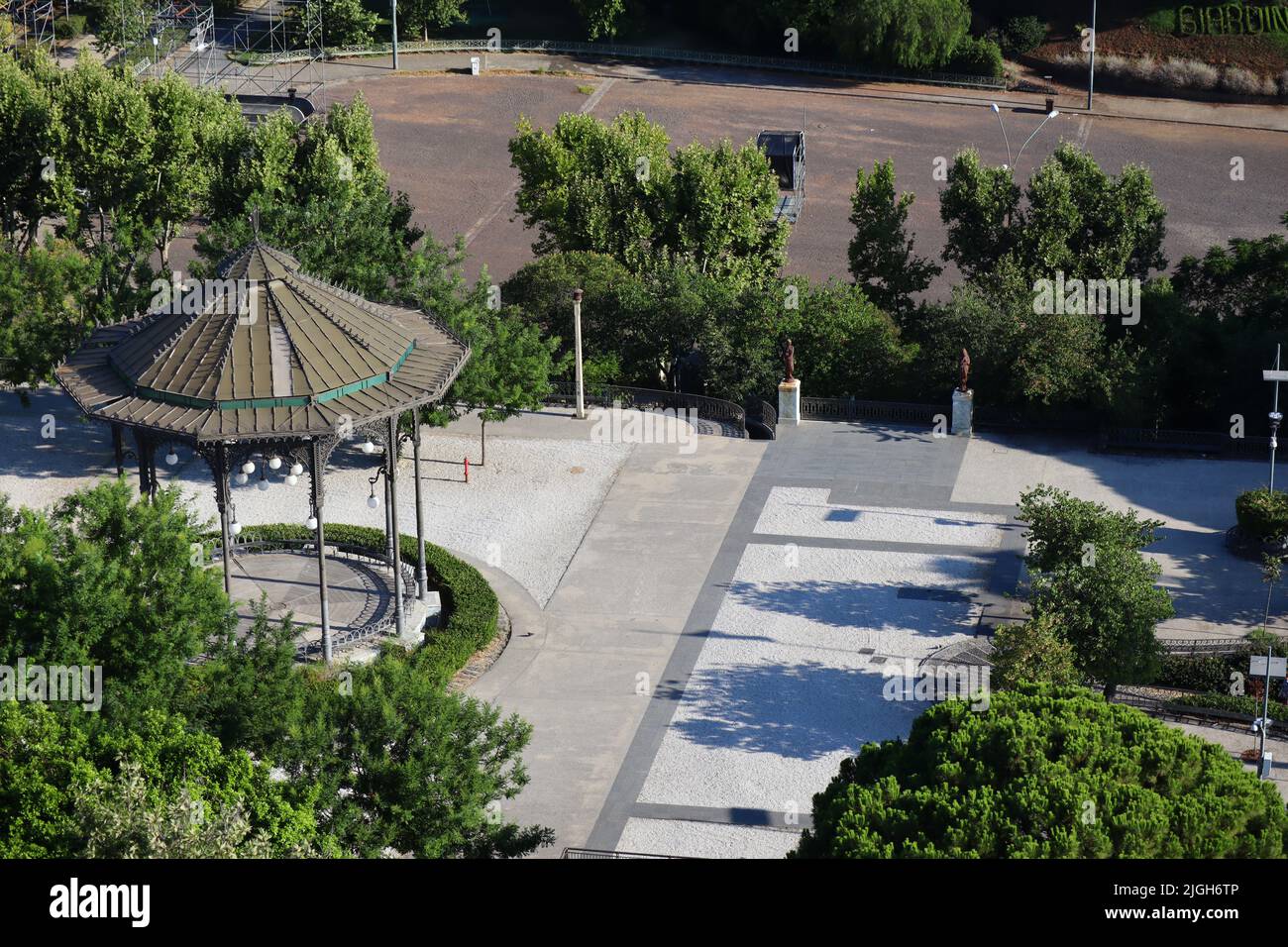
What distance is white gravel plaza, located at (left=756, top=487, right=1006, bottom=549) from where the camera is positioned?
179 ft

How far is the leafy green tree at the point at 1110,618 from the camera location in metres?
45.1

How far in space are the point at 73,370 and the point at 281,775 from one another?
12.2 metres

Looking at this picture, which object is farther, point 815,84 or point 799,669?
point 815,84

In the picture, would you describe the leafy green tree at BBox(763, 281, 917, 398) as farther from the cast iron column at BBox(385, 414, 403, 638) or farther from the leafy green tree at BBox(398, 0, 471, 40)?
the leafy green tree at BBox(398, 0, 471, 40)

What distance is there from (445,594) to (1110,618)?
1757 centimetres

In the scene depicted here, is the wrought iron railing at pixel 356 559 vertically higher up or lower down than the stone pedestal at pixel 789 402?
lower down

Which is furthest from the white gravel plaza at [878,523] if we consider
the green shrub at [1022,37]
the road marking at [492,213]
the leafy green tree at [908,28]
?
the green shrub at [1022,37]

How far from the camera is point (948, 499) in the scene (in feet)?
187

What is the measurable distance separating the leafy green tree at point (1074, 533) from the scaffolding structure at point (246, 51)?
52.6 meters

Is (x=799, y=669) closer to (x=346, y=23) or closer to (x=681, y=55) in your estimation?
(x=681, y=55)

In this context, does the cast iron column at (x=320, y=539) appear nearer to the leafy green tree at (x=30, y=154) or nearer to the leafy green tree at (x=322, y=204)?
the leafy green tree at (x=322, y=204)

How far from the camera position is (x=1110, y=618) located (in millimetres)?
45031

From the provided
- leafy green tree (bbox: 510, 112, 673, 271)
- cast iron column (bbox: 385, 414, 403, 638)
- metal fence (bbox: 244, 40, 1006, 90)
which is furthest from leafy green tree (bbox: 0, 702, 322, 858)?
metal fence (bbox: 244, 40, 1006, 90)

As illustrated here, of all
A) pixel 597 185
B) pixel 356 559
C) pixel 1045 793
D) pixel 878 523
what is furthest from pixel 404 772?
pixel 597 185
